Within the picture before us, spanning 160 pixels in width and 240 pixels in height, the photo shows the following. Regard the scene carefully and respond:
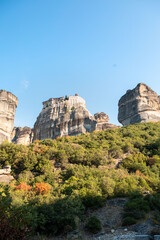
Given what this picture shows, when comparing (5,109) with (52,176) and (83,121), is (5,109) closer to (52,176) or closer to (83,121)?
(83,121)

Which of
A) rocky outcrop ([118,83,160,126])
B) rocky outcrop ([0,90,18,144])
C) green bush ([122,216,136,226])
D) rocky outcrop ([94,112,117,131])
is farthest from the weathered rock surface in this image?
green bush ([122,216,136,226])

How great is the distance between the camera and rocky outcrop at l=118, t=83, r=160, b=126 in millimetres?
47219

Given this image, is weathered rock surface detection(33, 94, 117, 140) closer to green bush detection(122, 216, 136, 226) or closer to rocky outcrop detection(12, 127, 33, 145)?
rocky outcrop detection(12, 127, 33, 145)

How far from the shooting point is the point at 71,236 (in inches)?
353

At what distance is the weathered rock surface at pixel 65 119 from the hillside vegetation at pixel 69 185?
18347mm

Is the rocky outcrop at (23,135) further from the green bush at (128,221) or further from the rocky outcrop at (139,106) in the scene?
the green bush at (128,221)

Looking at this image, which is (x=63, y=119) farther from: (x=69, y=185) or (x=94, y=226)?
(x=94, y=226)

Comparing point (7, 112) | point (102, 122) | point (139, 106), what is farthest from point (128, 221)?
point (102, 122)

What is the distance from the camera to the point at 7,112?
116ft

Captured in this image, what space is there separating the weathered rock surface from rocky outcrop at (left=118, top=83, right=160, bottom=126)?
6.32m

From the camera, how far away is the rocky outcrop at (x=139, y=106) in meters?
47.2

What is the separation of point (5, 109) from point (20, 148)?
624 inches

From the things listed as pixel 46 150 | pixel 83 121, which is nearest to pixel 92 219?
pixel 46 150

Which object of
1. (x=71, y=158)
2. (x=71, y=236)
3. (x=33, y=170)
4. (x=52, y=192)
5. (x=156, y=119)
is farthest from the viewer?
(x=156, y=119)
